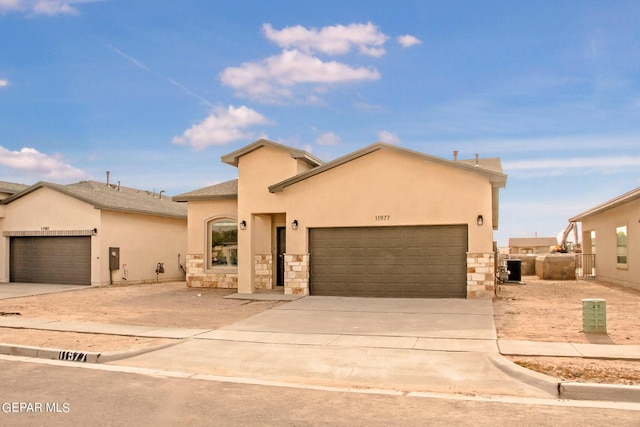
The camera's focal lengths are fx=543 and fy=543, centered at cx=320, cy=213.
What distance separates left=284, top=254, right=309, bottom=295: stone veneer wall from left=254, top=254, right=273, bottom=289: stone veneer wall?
2.24 meters

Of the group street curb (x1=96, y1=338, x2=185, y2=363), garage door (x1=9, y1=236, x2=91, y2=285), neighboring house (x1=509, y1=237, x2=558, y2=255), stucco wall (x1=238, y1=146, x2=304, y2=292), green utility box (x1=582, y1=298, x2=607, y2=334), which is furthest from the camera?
neighboring house (x1=509, y1=237, x2=558, y2=255)

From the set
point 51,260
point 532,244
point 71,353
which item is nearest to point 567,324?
point 71,353

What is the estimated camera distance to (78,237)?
2391 cm

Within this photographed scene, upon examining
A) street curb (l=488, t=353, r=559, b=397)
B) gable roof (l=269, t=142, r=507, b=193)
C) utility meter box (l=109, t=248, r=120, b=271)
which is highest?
gable roof (l=269, t=142, r=507, b=193)

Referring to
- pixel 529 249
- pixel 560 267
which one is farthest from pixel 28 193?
pixel 529 249

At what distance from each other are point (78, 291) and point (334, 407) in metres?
17.7

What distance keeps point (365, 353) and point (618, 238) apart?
17.6 meters

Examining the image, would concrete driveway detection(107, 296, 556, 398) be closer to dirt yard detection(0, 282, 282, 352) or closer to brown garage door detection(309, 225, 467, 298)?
dirt yard detection(0, 282, 282, 352)

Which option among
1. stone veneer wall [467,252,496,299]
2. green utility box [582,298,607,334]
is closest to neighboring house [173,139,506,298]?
stone veneer wall [467,252,496,299]

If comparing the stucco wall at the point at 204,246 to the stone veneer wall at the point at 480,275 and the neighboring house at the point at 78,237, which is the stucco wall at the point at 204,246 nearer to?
the neighboring house at the point at 78,237

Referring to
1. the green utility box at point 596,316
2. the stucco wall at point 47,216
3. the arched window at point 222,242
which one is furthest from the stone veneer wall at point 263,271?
the green utility box at point 596,316

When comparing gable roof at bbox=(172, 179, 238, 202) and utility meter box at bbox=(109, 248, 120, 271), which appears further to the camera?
utility meter box at bbox=(109, 248, 120, 271)

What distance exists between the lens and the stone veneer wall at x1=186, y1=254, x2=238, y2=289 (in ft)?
69.9

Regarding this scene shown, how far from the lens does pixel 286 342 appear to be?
10.5 meters
